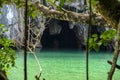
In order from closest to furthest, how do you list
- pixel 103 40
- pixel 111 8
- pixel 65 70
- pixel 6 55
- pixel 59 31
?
pixel 103 40, pixel 111 8, pixel 6 55, pixel 65 70, pixel 59 31

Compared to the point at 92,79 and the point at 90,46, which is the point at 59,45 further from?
the point at 90,46

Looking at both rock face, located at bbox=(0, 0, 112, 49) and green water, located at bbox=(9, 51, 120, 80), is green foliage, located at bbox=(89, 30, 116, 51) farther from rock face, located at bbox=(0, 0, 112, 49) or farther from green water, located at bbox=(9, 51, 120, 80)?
rock face, located at bbox=(0, 0, 112, 49)

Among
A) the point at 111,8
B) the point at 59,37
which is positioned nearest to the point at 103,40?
the point at 111,8

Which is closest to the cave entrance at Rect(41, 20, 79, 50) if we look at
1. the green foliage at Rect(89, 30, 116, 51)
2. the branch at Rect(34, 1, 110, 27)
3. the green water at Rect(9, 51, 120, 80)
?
the green water at Rect(9, 51, 120, 80)

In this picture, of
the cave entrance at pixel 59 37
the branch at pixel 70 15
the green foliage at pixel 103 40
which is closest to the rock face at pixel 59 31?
the cave entrance at pixel 59 37

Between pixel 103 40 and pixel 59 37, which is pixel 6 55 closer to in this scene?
pixel 103 40

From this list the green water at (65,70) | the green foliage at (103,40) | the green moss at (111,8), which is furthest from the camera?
the green water at (65,70)

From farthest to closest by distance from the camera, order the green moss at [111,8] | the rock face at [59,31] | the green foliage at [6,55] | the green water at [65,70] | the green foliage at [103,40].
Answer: the rock face at [59,31]
the green water at [65,70]
the green foliage at [6,55]
the green moss at [111,8]
the green foliage at [103,40]

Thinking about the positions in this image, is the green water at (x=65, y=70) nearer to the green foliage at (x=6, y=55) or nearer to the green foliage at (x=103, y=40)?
the green foliage at (x=6, y=55)

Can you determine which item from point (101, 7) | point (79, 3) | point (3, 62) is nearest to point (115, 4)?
point (101, 7)

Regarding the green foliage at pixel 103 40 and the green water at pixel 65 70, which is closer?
the green foliage at pixel 103 40

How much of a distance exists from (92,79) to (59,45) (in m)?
19.5

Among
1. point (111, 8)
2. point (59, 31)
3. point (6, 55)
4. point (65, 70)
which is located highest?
point (111, 8)

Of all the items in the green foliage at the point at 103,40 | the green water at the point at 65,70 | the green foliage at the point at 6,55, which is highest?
the green foliage at the point at 103,40
